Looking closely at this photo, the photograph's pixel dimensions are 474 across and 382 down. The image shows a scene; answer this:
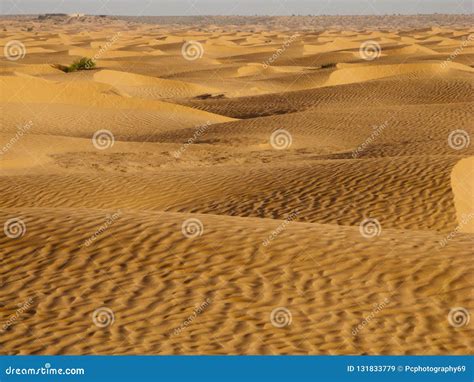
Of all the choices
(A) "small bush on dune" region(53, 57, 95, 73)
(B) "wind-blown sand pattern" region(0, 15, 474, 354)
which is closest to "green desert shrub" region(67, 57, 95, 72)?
(A) "small bush on dune" region(53, 57, 95, 73)

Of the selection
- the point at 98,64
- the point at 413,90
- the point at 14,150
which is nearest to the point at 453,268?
the point at 14,150

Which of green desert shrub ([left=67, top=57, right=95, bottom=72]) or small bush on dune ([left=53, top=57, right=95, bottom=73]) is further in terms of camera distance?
green desert shrub ([left=67, top=57, right=95, bottom=72])

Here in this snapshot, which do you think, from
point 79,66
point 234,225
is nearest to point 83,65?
point 79,66

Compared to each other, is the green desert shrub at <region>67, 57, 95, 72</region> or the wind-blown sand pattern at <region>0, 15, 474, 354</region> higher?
the green desert shrub at <region>67, 57, 95, 72</region>

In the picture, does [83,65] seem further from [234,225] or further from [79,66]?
[234,225]

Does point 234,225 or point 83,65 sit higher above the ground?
point 83,65

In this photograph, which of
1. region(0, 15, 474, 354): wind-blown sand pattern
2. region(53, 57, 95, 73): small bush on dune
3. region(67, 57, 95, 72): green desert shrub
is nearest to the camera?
region(0, 15, 474, 354): wind-blown sand pattern

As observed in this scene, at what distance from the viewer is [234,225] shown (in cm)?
1102

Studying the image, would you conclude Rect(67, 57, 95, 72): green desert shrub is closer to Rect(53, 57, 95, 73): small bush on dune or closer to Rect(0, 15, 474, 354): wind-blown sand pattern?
Rect(53, 57, 95, 73): small bush on dune

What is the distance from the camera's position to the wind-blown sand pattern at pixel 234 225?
7539 mm

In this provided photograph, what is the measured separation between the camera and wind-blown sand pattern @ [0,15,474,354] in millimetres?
7539

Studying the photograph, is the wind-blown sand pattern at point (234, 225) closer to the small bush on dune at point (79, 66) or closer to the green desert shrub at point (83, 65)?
the small bush on dune at point (79, 66)

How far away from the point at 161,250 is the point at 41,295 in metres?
1.77

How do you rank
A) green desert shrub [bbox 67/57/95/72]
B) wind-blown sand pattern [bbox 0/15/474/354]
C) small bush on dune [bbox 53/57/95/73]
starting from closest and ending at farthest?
wind-blown sand pattern [bbox 0/15/474/354] < small bush on dune [bbox 53/57/95/73] < green desert shrub [bbox 67/57/95/72]
